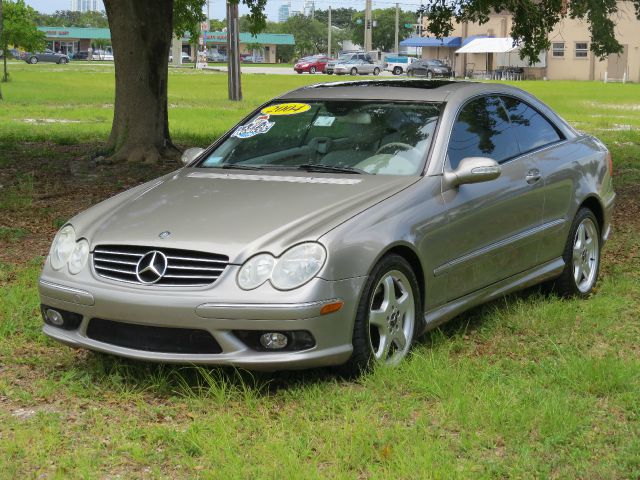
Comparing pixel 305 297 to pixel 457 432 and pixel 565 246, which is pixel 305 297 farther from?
pixel 565 246

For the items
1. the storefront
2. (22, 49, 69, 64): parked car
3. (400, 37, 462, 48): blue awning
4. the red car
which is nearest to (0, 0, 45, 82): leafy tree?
the red car

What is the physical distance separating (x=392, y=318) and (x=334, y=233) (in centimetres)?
63

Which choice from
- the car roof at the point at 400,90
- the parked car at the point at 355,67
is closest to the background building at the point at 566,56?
the parked car at the point at 355,67

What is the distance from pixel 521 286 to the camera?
6.27 meters

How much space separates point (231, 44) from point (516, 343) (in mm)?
24003

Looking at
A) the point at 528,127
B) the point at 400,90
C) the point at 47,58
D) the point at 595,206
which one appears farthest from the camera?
the point at 47,58

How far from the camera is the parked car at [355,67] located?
221 feet

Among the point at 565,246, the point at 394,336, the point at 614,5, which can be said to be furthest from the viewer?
the point at 614,5

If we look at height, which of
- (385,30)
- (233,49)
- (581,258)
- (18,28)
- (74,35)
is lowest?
(581,258)

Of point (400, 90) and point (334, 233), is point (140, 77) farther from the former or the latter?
point (334, 233)

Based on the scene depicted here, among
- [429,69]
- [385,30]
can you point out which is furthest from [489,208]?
[385,30]

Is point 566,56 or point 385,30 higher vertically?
point 385,30

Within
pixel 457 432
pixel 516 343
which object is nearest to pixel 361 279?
pixel 457 432

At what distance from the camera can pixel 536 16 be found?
13.5 meters
